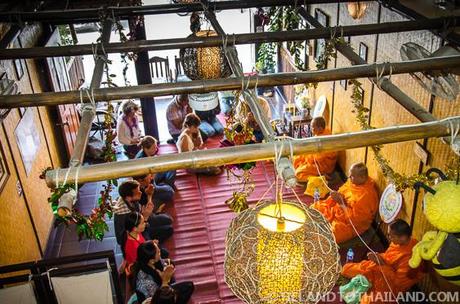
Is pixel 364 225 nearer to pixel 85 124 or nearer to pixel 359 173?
pixel 359 173

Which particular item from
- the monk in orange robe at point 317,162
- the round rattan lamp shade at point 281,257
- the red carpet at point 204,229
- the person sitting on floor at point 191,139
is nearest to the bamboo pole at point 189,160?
the round rattan lamp shade at point 281,257

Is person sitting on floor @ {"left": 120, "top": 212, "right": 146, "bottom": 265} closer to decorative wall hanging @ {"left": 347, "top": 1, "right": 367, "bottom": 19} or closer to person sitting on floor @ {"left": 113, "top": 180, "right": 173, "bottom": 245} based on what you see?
person sitting on floor @ {"left": 113, "top": 180, "right": 173, "bottom": 245}

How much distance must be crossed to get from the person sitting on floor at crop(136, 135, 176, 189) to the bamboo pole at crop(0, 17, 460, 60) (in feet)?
9.12

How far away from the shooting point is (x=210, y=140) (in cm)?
838

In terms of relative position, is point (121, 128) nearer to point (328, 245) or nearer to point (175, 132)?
point (175, 132)

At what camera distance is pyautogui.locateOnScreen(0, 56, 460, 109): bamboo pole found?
8.09 ft

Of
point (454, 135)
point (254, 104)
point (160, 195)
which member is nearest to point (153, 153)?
point (160, 195)

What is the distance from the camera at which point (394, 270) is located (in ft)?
15.1

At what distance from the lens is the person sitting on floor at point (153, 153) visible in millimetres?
6168

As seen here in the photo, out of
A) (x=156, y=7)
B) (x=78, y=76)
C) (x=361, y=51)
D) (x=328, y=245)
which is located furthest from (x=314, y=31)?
(x=78, y=76)

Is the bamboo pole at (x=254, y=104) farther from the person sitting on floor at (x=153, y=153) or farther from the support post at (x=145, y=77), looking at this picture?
the support post at (x=145, y=77)

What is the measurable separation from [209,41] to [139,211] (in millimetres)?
2681

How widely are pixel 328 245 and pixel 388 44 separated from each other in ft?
12.3

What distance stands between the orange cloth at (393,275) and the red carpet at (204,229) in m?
0.51
